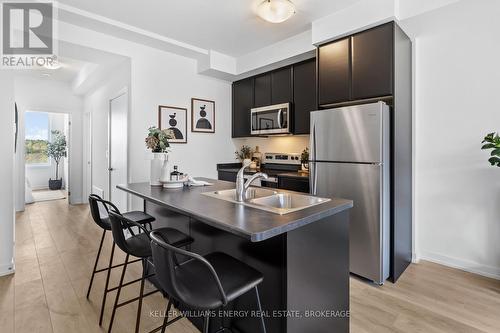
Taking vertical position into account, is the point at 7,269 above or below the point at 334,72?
below

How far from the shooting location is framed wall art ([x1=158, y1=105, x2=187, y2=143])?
3.64 m

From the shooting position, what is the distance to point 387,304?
2086mm

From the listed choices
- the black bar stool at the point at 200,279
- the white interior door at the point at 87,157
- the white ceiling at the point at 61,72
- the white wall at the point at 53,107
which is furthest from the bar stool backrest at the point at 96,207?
the white wall at the point at 53,107

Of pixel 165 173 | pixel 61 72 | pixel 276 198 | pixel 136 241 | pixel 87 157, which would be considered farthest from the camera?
pixel 87 157

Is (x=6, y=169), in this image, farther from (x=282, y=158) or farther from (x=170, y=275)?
(x=282, y=158)

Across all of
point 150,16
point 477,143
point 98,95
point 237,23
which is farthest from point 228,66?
point 477,143

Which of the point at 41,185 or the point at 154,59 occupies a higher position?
the point at 154,59

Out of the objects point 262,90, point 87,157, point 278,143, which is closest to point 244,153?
point 278,143

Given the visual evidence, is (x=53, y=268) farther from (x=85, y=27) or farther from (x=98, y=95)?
(x=98, y=95)

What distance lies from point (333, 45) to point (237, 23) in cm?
111

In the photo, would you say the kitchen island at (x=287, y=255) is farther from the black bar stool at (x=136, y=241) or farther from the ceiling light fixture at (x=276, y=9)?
the ceiling light fixture at (x=276, y=9)

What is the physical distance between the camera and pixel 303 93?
137 inches

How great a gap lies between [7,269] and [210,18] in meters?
3.29

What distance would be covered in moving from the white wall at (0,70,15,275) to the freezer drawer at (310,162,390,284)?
3221mm
